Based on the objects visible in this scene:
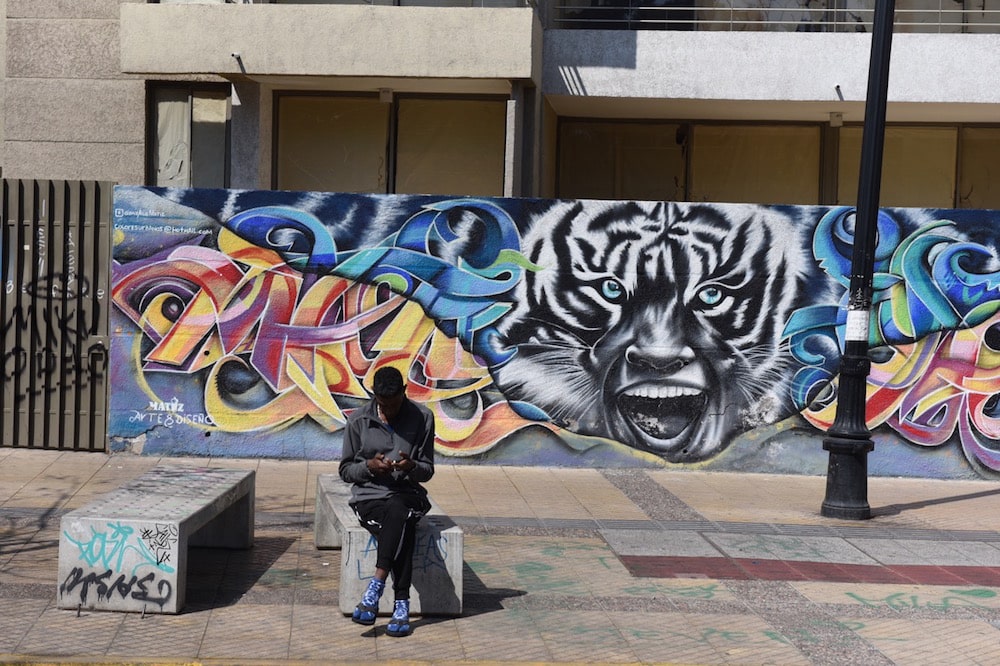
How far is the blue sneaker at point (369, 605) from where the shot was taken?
6641 millimetres

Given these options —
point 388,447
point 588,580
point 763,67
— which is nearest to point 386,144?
point 763,67

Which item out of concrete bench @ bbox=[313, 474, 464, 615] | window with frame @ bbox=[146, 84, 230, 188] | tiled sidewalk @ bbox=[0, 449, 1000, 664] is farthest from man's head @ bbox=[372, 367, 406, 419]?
window with frame @ bbox=[146, 84, 230, 188]

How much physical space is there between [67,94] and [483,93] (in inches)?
223

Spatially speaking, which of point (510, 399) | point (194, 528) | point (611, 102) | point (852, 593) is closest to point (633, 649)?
point (852, 593)

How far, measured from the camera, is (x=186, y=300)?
39.6 ft

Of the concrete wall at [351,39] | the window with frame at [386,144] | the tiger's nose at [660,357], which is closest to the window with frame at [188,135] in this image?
the window with frame at [386,144]

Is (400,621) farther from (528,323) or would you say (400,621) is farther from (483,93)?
(483,93)

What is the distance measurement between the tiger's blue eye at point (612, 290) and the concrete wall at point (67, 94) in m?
7.85

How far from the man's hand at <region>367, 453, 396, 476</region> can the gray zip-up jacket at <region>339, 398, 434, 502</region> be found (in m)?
0.09

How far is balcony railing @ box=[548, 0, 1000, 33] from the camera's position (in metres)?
17.7

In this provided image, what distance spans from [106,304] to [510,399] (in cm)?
402

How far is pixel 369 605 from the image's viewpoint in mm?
6648

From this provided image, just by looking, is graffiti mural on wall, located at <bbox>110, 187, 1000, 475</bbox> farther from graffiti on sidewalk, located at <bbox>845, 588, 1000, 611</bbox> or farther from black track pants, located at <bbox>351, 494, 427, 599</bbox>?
black track pants, located at <bbox>351, 494, 427, 599</bbox>

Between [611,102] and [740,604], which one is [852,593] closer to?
[740,604]
